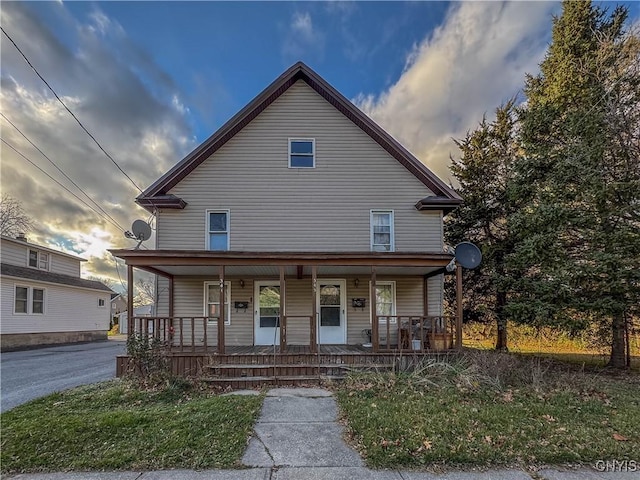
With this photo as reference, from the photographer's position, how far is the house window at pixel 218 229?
10297 millimetres

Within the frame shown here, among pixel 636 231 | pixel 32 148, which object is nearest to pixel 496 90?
pixel 636 231

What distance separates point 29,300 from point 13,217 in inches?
514

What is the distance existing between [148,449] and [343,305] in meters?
7.02

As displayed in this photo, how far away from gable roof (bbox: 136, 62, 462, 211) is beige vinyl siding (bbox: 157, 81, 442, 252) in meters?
0.18

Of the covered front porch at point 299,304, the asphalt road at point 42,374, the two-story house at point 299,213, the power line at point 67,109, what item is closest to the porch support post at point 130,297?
the covered front porch at point 299,304

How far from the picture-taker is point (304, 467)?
149 inches

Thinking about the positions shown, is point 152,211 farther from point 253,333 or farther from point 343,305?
point 343,305

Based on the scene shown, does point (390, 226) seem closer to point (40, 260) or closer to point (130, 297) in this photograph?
point (130, 297)

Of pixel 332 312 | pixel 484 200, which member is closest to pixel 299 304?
pixel 332 312

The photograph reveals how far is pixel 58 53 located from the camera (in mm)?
9523

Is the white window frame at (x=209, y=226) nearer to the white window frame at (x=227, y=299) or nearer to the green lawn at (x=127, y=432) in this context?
the white window frame at (x=227, y=299)

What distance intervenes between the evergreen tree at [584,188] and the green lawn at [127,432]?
345 inches

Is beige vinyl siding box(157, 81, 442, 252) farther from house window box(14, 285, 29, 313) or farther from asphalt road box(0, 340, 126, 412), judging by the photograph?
house window box(14, 285, 29, 313)

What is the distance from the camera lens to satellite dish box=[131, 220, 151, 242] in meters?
9.73
